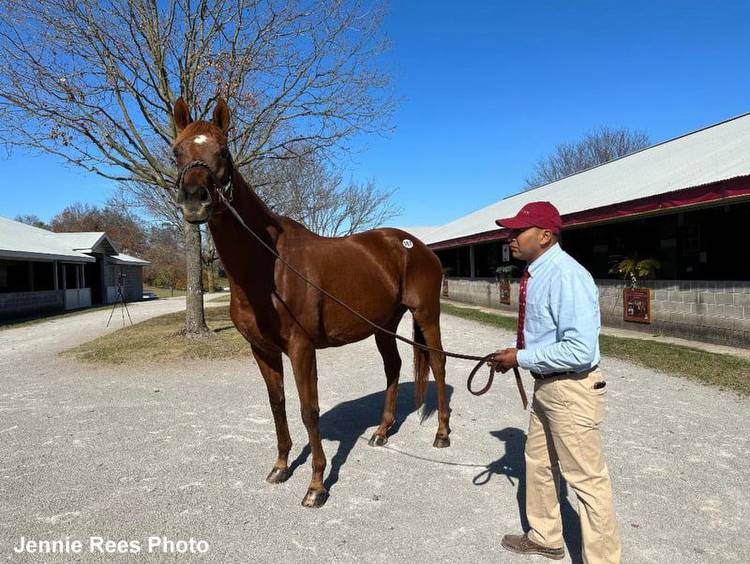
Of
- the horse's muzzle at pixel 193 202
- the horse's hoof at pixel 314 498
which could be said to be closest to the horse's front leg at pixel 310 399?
the horse's hoof at pixel 314 498

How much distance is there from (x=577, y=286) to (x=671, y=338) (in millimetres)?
8606

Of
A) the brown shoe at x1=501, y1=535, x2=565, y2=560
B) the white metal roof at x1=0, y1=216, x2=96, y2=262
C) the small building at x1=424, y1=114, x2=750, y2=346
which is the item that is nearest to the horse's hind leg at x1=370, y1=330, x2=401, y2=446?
the brown shoe at x1=501, y1=535, x2=565, y2=560

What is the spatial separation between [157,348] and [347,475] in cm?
682

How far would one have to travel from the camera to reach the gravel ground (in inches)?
98.2

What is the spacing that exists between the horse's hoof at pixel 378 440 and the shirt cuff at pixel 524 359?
2.21m

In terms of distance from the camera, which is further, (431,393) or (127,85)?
(127,85)

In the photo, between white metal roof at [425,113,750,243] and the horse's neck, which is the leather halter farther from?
white metal roof at [425,113,750,243]

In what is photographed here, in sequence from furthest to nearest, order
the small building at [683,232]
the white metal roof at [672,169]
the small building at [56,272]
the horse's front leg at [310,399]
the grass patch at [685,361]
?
the small building at [56,272] → the white metal roof at [672,169] → the small building at [683,232] → the grass patch at [685,361] → the horse's front leg at [310,399]

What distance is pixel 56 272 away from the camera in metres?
19.8

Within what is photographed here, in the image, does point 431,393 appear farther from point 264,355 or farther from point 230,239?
point 230,239

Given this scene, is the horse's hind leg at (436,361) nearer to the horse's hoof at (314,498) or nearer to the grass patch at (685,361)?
the horse's hoof at (314,498)

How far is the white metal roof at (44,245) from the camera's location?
54.0ft

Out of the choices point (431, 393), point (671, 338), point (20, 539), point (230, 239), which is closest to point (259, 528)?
point (20, 539)

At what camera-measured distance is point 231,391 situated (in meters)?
5.78
